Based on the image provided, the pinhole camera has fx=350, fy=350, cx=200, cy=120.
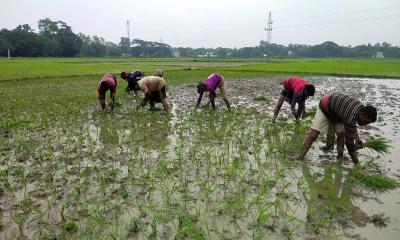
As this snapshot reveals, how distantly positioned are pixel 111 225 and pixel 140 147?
2616 mm

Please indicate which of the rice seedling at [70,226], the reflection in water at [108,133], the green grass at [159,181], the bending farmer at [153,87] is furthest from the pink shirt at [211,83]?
the rice seedling at [70,226]

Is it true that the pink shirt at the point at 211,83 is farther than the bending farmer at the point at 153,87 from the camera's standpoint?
Yes

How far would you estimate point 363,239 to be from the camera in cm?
312

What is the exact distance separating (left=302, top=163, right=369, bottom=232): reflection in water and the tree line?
50179mm

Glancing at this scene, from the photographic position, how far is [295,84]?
7.09m

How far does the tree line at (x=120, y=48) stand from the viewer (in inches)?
2133

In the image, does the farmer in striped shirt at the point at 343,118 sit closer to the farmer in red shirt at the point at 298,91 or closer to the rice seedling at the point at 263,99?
the farmer in red shirt at the point at 298,91

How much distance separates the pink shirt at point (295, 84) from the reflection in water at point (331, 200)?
2263 millimetres

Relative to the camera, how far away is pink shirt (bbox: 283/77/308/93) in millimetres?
6889

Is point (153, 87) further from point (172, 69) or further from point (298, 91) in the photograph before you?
point (172, 69)

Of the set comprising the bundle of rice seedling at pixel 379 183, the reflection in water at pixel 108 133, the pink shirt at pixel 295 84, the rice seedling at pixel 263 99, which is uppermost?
the pink shirt at pixel 295 84

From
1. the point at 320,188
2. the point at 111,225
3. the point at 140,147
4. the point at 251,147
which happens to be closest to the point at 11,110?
the point at 140,147

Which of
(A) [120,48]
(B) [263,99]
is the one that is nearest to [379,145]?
(B) [263,99]

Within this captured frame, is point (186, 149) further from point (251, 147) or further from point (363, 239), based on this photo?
point (363, 239)
